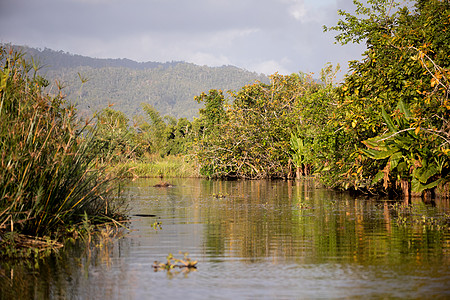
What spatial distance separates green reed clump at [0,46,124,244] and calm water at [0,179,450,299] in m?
0.86

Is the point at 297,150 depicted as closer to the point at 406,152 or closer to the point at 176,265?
the point at 406,152

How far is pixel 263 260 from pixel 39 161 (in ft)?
12.3

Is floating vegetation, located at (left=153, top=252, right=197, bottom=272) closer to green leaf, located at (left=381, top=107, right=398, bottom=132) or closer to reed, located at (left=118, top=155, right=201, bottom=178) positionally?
green leaf, located at (left=381, top=107, right=398, bottom=132)

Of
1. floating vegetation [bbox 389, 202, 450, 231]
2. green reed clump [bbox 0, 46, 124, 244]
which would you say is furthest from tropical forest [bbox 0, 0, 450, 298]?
floating vegetation [bbox 389, 202, 450, 231]

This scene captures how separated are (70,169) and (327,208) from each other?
8565 millimetres

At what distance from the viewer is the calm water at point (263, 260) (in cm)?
669

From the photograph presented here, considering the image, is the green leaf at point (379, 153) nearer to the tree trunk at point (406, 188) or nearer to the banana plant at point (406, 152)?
the banana plant at point (406, 152)

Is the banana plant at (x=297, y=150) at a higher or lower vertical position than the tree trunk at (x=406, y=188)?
higher

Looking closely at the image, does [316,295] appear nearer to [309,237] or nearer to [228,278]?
[228,278]

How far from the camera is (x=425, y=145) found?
54.9 ft

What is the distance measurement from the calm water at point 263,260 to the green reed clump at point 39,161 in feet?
2.82

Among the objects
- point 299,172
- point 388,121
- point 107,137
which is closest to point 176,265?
point 107,137

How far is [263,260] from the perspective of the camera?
8.55 meters

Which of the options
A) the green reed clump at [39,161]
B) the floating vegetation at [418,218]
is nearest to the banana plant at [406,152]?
the floating vegetation at [418,218]
